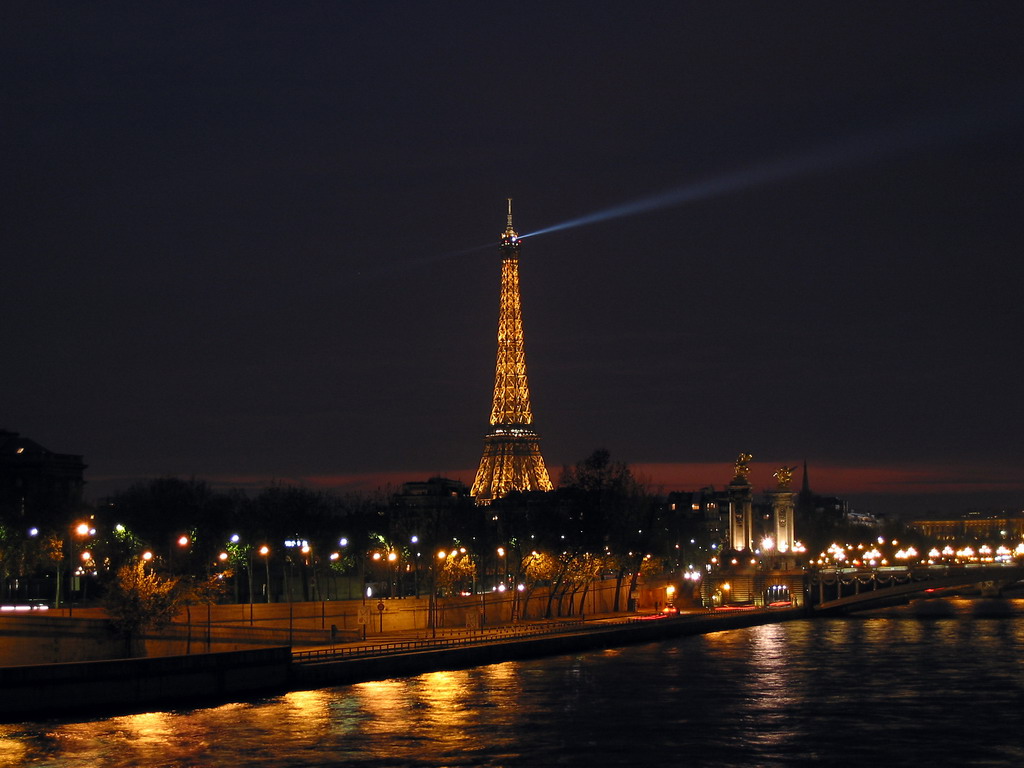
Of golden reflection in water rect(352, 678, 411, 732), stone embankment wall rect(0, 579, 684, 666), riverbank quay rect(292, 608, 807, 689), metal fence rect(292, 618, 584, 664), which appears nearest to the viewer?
golden reflection in water rect(352, 678, 411, 732)

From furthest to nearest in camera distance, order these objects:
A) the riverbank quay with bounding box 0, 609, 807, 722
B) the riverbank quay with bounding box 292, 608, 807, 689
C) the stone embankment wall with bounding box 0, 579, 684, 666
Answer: the stone embankment wall with bounding box 0, 579, 684, 666
the riverbank quay with bounding box 292, 608, 807, 689
the riverbank quay with bounding box 0, 609, 807, 722

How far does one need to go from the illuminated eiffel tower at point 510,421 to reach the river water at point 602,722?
81590 millimetres

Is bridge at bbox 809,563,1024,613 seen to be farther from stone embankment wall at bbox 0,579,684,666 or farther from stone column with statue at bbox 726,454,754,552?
stone embankment wall at bbox 0,579,684,666

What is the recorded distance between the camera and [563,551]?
97.5m

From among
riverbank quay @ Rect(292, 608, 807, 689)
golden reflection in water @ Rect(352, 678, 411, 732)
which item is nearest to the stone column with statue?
riverbank quay @ Rect(292, 608, 807, 689)

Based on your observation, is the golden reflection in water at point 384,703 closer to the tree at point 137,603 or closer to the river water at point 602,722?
the river water at point 602,722

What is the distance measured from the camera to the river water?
4388 centimetres

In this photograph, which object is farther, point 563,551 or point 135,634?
point 563,551

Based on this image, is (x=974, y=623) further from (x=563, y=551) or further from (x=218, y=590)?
(x=218, y=590)

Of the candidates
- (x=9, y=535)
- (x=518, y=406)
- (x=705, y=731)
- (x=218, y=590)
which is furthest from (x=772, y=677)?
(x=518, y=406)

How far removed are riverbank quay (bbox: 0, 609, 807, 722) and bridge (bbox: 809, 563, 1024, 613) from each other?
51.7m

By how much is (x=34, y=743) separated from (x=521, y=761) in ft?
47.5

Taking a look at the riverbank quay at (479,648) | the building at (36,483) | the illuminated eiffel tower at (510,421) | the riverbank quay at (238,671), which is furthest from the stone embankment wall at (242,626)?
the illuminated eiffel tower at (510,421)

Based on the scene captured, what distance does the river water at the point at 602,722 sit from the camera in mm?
43875
